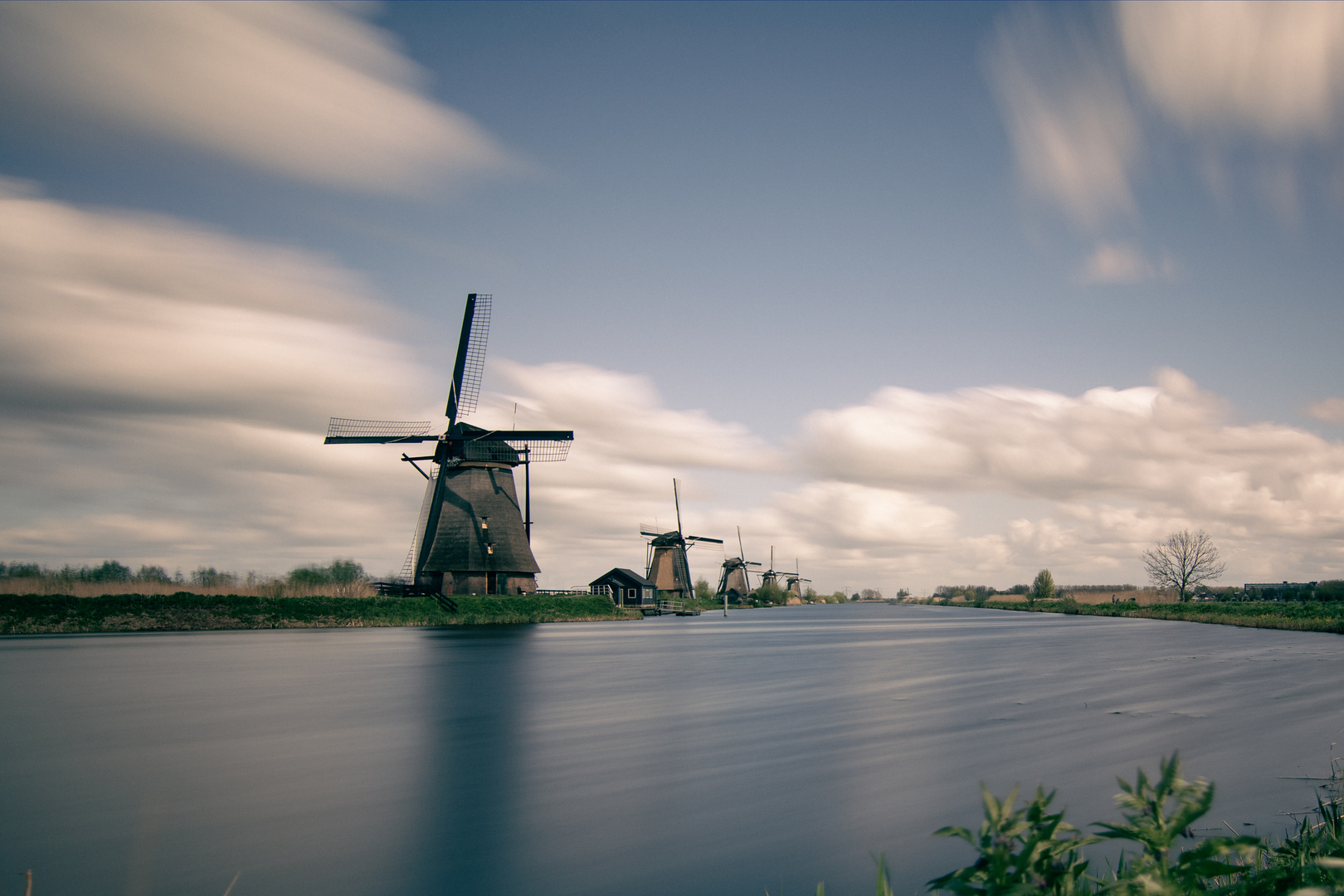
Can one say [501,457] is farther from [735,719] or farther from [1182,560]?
[1182,560]

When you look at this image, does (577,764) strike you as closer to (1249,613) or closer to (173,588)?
(173,588)

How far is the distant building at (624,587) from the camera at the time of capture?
81875mm

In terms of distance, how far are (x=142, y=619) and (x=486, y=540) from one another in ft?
67.2

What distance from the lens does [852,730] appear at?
48.2 ft

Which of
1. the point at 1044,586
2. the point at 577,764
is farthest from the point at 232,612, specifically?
the point at 1044,586

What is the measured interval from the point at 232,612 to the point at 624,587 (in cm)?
4298

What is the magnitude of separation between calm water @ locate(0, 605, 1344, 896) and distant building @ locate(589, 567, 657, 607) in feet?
185

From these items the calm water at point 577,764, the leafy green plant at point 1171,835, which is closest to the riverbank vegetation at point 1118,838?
the leafy green plant at point 1171,835

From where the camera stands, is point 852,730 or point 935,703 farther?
point 935,703

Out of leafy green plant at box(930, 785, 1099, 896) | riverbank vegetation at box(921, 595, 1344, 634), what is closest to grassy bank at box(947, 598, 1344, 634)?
riverbank vegetation at box(921, 595, 1344, 634)

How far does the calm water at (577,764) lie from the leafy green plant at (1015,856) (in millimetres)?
5483

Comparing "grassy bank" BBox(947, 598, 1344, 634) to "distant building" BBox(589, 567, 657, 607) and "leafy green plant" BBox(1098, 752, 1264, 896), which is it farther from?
"leafy green plant" BBox(1098, 752, 1264, 896)

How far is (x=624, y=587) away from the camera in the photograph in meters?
82.2

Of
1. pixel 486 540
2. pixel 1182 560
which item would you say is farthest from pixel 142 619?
pixel 1182 560
